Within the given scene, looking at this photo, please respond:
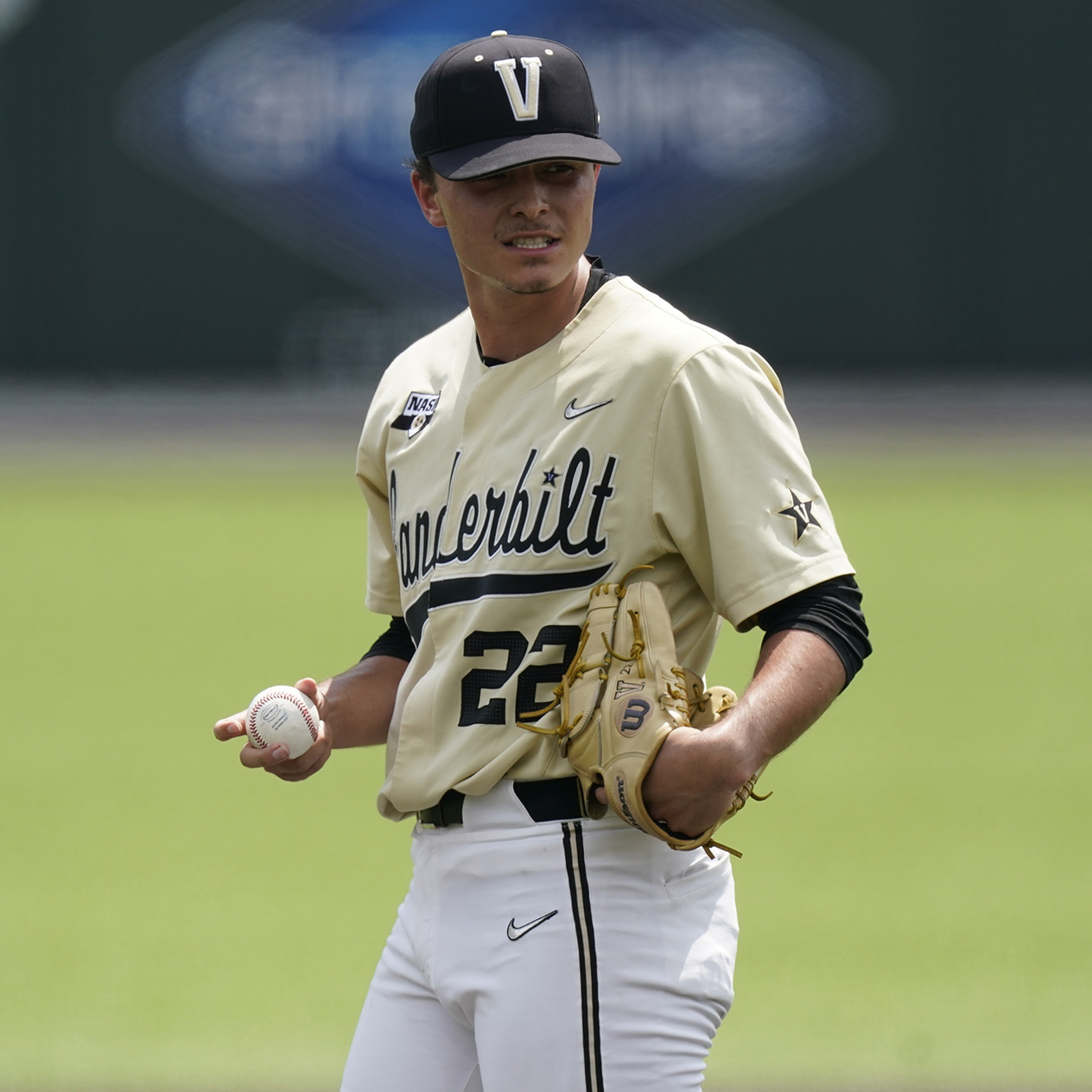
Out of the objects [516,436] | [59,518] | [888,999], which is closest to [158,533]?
[59,518]

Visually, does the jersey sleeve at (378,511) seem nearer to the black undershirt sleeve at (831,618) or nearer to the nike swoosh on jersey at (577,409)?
the nike swoosh on jersey at (577,409)

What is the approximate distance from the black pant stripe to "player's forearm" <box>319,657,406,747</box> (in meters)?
0.56

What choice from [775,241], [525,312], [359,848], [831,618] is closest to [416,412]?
[525,312]

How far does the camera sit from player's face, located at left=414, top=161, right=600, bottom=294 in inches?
97.3

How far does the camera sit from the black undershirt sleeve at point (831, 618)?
2.27 m

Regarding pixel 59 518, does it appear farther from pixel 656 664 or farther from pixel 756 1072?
pixel 656 664

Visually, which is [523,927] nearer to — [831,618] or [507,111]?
[831,618]

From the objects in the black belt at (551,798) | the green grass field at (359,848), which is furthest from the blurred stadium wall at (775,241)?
the black belt at (551,798)

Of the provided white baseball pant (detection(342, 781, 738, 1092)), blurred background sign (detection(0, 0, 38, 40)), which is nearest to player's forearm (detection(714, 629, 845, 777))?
white baseball pant (detection(342, 781, 738, 1092))

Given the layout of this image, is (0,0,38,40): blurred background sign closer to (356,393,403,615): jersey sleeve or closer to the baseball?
(356,393,403,615): jersey sleeve

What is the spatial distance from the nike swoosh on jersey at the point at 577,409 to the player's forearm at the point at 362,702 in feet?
2.12

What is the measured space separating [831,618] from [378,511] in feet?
3.22

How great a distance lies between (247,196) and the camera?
17516mm

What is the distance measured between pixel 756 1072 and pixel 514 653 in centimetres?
214
